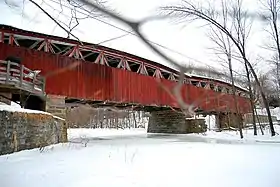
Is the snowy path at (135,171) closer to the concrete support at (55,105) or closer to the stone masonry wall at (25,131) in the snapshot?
the stone masonry wall at (25,131)

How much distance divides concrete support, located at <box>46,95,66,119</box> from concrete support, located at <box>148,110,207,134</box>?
12451 mm

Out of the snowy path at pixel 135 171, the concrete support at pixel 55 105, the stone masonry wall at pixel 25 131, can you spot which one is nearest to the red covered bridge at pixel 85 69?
the concrete support at pixel 55 105

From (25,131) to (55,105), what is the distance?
566 centimetres

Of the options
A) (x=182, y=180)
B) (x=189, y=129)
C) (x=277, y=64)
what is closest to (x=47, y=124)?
(x=182, y=180)

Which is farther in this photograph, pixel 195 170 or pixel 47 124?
pixel 47 124

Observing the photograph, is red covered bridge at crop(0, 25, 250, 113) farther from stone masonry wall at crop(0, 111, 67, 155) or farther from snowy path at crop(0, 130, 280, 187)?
snowy path at crop(0, 130, 280, 187)

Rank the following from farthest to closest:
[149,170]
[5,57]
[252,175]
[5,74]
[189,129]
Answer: [189,129] < [5,57] < [5,74] < [149,170] < [252,175]

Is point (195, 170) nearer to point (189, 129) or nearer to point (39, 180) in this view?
point (39, 180)

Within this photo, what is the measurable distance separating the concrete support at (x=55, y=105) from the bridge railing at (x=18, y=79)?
3.30ft

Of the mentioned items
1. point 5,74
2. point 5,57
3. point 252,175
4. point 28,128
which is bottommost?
point 252,175

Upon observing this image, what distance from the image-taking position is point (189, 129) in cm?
2775

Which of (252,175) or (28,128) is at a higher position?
(28,128)

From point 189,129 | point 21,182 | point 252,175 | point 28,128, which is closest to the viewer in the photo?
point 21,182

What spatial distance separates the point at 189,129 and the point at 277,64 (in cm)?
1009
